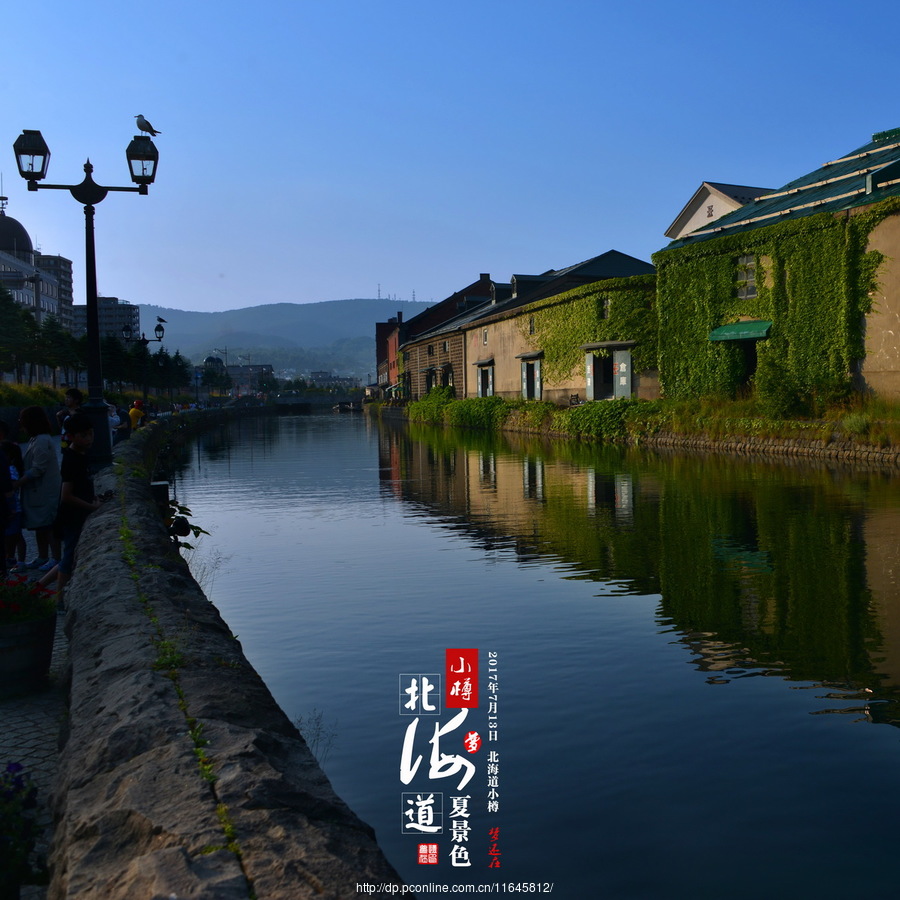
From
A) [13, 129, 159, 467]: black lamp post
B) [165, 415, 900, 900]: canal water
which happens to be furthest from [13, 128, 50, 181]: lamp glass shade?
[165, 415, 900, 900]: canal water

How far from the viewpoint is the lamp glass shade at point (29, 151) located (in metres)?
16.0

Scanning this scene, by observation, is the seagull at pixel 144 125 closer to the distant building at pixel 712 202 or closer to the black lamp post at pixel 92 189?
the black lamp post at pixel 92 189

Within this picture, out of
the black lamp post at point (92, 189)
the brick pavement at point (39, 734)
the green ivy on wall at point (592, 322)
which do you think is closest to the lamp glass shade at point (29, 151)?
the black lamp post at point (92, 189)

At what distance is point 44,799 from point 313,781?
1.89 metres

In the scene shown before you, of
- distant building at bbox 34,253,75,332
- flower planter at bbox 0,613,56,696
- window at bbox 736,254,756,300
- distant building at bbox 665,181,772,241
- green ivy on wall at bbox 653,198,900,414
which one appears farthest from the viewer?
distant building at bbox 34,253,75,332

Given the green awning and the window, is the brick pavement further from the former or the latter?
the window

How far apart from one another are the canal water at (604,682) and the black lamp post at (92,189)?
9.94 ft

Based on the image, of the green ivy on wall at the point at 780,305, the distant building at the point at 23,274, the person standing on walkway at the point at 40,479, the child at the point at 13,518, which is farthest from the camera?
the distant building at the point at 23,274

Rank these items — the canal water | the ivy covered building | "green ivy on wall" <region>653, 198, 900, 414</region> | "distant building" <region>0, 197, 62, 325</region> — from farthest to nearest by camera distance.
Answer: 1. "distant building" <region>0, 197, 62, 325</region>
2. "green ivy on wall" <region>653, 198, 900, 414</region>
3. the ivy covered building
4. the canal water

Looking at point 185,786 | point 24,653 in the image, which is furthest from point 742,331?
point 185,786

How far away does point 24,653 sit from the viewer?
6.78 meters

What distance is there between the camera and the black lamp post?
16031mm

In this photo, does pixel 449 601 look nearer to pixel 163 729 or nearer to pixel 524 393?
pixel 163 729

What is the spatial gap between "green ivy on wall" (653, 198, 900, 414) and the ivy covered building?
37mm
